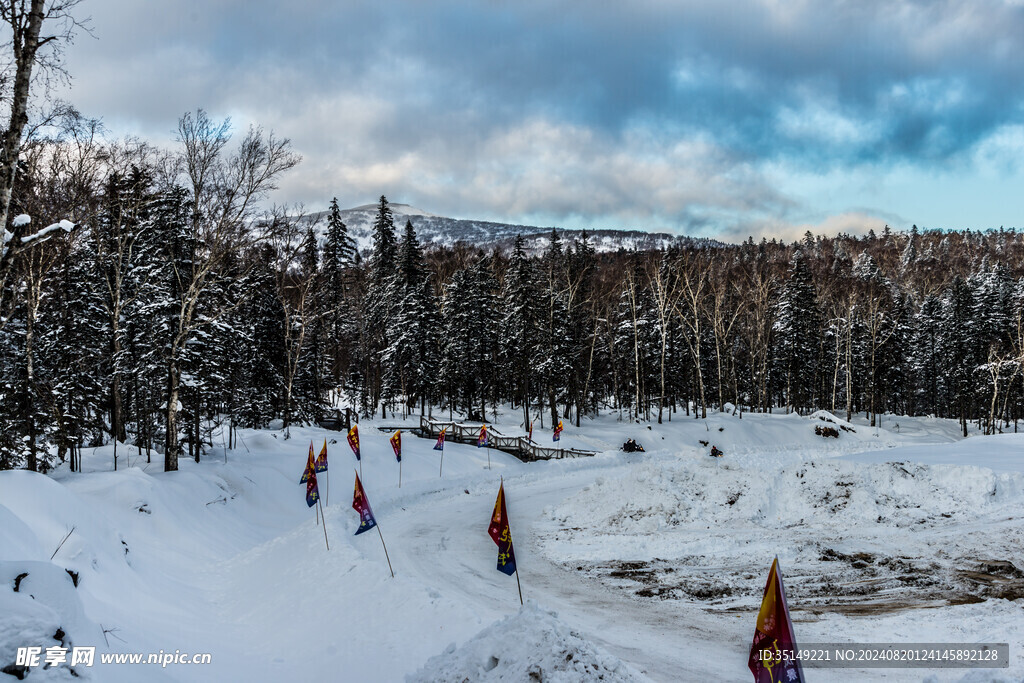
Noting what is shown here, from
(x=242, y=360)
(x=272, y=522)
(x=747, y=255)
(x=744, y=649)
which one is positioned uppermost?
(x=747, y=255)

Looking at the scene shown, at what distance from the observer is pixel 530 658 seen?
249 inches

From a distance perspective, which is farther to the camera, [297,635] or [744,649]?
[297,635]

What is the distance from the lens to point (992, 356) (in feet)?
146

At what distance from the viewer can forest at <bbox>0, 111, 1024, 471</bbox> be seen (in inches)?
661

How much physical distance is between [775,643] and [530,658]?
2.67 metres

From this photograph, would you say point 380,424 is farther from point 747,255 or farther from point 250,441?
point 747,255

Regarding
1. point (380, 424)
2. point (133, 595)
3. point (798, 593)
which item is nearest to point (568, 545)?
point (798, 593)

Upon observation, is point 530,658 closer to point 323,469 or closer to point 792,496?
point 323,469

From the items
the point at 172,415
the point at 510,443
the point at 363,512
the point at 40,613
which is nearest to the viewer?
the point at 40,613

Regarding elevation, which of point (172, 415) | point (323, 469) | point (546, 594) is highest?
point (172, 415)

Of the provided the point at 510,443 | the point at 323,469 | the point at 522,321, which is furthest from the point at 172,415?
the point at 522,321

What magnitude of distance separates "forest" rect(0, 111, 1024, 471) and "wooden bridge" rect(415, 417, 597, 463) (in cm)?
629

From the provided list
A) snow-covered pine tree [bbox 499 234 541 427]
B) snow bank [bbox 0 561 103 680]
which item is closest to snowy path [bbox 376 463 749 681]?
snow bank [bbox 0 561 103 680]

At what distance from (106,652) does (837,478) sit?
59.1ft
